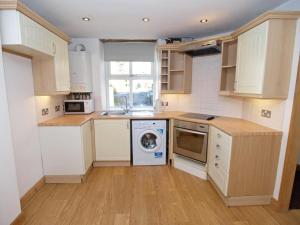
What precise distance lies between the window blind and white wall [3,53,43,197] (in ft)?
5.46

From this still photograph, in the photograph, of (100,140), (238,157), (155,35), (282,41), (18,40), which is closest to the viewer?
(18,40)

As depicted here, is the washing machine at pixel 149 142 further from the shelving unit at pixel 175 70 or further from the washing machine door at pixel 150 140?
the shelving unit at pixel 175 70

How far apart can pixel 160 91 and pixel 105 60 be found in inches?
54.2

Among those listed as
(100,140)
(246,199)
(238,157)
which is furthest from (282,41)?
(100,140)

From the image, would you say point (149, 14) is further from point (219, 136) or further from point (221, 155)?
point (221, 155)

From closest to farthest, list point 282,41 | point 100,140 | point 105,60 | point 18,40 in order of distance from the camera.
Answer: point 18,40, point 282,41, point 100,140, point 105,60

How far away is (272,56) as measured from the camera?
181 cm

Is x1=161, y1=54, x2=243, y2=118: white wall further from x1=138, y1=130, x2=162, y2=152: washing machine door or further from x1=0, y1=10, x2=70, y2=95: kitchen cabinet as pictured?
x1=0, y1=10, x2=70, y2=95: kitchen cabinet

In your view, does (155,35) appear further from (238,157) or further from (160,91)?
(238,157)

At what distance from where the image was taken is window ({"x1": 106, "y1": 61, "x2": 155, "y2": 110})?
3.73 metres

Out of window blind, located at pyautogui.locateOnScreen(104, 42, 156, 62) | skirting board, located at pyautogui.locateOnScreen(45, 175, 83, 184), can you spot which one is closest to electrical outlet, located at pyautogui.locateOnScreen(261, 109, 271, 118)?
window blind, located at pyautogui.locateOnScreen(104, 42, 156, 62)

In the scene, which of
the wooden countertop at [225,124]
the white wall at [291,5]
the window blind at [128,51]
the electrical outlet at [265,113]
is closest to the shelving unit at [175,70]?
the window blind at [128,51]

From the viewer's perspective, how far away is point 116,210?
1.99 m

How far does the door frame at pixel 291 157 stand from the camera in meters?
1.76
